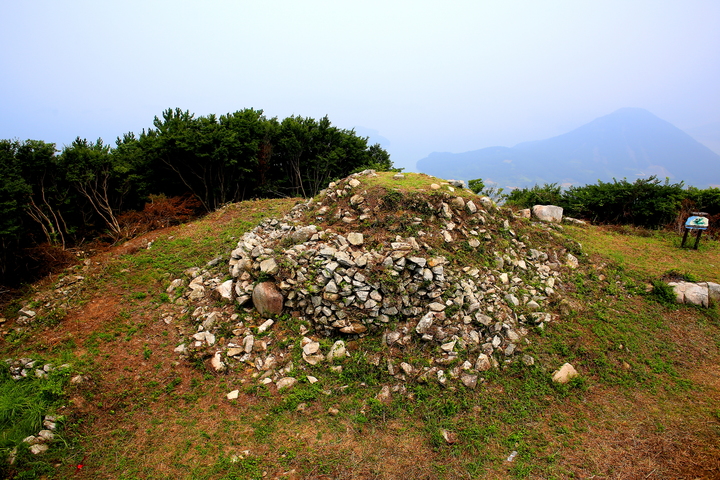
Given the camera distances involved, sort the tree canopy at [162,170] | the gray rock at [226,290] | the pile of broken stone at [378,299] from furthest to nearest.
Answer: the tree canopy at [162,170], the gray rock at [226,290], the pile of broken stone at [378,299]

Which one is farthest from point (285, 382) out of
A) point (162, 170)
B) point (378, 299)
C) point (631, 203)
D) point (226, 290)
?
point (631, 203)

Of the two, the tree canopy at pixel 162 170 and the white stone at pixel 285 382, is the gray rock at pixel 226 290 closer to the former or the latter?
the white stone at pixel 285 382

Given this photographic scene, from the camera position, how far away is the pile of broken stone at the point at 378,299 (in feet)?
20.6

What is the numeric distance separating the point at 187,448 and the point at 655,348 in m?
9.20

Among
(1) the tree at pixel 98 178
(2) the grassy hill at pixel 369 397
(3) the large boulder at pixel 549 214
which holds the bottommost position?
(2) the grassy hill at pixel 369 397

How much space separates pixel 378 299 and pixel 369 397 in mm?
1920

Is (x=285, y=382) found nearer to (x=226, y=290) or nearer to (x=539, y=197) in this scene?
(x=226, y=290)

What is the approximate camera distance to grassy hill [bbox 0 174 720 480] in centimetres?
460

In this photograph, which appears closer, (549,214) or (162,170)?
(549,214)

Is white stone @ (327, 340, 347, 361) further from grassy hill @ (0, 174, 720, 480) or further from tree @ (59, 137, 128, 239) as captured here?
tree @ (59, 137, 128, 239)

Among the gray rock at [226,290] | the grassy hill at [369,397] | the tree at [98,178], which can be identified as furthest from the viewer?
the tree at [98,178]

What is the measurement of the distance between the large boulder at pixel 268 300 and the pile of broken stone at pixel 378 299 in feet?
0.07

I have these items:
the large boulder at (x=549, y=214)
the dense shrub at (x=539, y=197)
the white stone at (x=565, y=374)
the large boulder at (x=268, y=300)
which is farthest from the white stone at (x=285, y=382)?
the dense shrub at (x=539, y=197)

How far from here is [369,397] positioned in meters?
5.65
